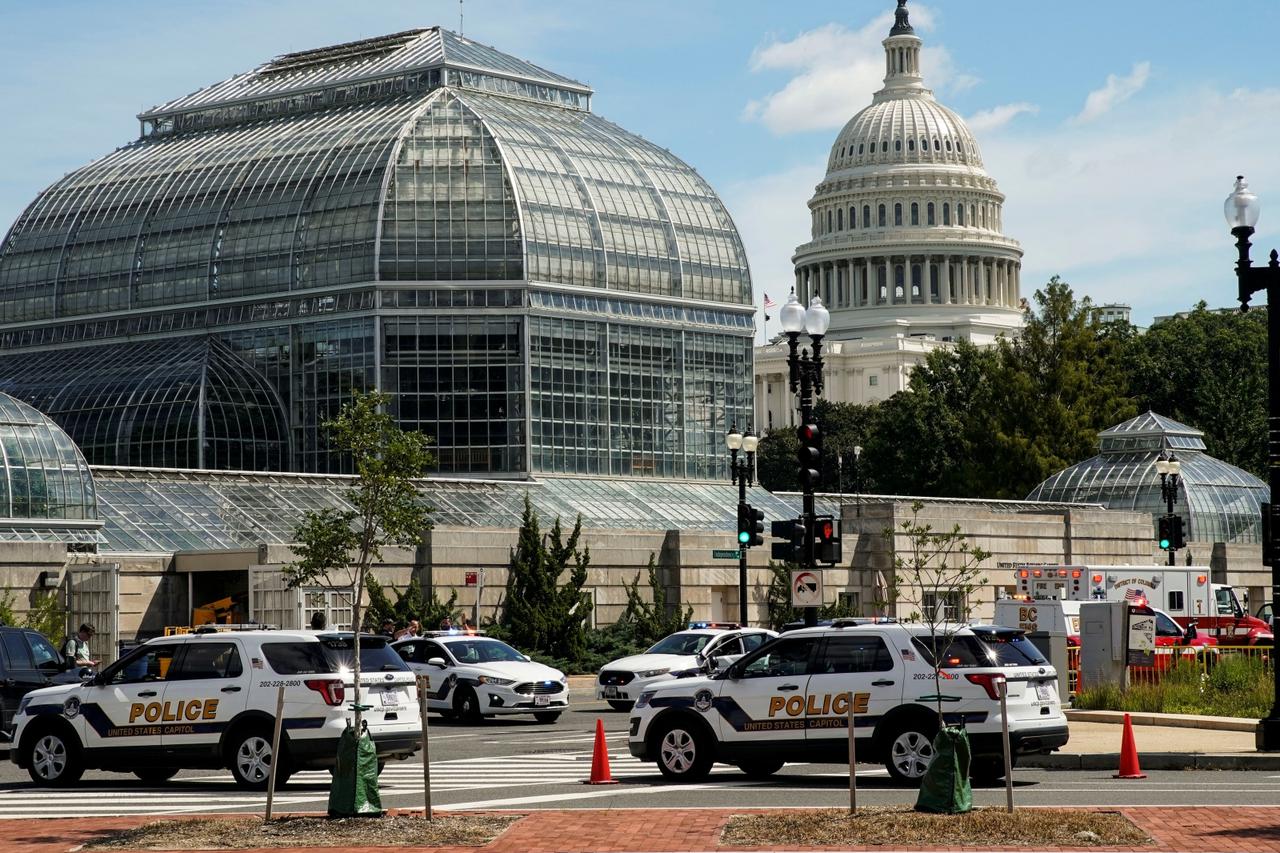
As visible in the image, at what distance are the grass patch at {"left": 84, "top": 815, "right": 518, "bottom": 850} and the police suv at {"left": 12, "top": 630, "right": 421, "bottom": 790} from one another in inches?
177

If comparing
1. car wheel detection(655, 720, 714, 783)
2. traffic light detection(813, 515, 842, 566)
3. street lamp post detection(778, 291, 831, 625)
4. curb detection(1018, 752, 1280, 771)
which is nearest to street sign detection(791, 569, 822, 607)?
street lamp post detection(778, 291, 831, 625)

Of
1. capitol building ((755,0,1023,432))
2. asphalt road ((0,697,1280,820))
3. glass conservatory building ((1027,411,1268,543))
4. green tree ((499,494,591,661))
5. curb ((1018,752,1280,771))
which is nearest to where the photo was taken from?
asphalt road ((0,697,1280,820))

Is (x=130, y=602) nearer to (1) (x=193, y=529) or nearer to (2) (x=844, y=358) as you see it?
(1) (x=193, y=529)

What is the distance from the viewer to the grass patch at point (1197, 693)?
33062 mm

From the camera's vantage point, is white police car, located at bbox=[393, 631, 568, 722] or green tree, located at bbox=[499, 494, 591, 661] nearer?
white police car, located at bbox=[393, 631, 568, 722]

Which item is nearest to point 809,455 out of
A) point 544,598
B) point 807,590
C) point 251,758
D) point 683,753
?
point 807,590

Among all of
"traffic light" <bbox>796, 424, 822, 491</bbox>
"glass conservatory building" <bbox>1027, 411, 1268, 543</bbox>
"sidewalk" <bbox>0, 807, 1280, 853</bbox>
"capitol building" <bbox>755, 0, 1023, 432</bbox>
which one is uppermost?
"capitol building" <bbox>755, 0, 1023, 432</bbox>

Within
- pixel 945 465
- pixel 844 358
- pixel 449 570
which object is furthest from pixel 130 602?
pixel 844 358

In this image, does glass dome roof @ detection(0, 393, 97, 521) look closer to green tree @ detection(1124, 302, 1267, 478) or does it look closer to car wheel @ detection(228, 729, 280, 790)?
car wheel @ detection(228, 729, 280, 790)

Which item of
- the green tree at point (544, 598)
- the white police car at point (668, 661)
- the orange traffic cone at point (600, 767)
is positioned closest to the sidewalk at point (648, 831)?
the orange traffic cone at point (600, 767)

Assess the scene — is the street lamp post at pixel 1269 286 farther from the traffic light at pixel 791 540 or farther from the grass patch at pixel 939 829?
the traffic light at pixel 791 540

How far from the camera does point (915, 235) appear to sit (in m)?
192

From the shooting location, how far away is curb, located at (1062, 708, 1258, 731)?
30.8 metres

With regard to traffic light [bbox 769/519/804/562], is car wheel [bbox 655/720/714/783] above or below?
below
